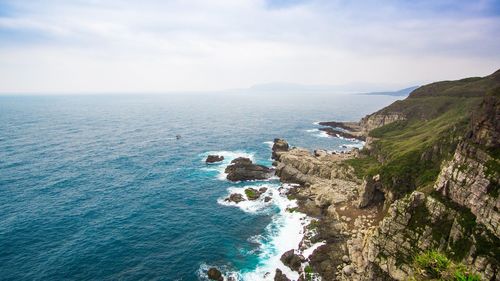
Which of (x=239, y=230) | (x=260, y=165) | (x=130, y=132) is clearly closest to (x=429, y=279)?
(x=239, y=230)

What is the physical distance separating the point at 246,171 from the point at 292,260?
170 feet

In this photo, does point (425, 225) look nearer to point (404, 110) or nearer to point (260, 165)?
point (260, 165)

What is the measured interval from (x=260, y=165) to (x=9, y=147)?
109663mm

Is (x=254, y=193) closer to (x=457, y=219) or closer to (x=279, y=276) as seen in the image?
(x=279, y=276)

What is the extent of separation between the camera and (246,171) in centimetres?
10900

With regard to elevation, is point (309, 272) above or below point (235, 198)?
below

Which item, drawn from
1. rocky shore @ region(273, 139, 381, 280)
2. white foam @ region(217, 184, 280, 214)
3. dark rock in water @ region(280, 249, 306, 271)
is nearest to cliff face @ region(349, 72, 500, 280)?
rocky shore @ region(273, 139, 381, 280)

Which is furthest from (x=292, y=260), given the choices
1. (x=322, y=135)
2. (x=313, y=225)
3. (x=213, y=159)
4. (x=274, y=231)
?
(x=322, y=135)

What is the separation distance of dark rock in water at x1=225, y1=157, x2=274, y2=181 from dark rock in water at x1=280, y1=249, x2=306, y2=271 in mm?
46882

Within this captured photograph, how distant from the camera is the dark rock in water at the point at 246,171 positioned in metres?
107

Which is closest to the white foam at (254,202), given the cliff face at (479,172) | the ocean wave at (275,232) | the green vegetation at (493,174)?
the ocean wave at (275,232)

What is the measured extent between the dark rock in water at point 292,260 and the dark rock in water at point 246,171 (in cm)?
4688

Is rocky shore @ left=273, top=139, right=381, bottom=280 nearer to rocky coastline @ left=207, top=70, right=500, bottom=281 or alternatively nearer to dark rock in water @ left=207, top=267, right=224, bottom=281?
rocky coastline @ left=207, top=70, right=500, bottom=281

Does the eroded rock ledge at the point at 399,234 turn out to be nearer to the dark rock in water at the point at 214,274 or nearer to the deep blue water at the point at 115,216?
the dark rock in water at the point at 214,274
